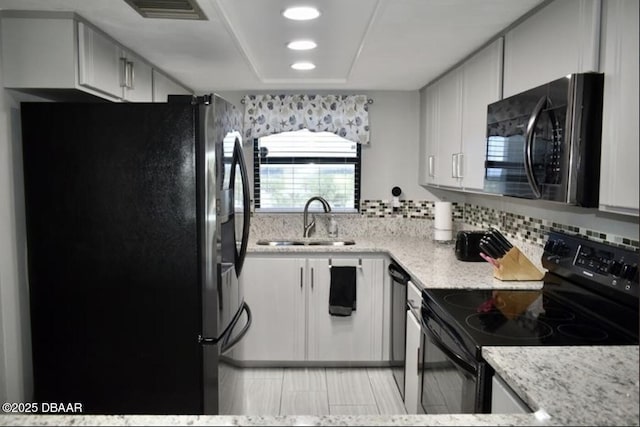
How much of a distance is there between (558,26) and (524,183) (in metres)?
0.59

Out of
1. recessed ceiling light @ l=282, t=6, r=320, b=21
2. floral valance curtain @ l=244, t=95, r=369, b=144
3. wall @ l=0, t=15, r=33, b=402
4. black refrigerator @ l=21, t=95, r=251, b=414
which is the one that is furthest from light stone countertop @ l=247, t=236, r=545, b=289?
wall @ l=0, t=15, r=33, b=402

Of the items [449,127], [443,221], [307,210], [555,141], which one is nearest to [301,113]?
[307,210]

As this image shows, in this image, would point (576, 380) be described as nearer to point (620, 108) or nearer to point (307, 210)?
point (620, 108)

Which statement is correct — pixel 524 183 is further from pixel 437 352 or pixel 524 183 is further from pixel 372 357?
pixel 372 357

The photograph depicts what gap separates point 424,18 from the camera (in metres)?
2.10

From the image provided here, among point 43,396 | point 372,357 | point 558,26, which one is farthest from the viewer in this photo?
point 372,357

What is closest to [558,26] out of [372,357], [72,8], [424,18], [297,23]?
[424,18]

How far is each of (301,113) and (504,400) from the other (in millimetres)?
3008

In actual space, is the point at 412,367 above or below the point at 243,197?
below

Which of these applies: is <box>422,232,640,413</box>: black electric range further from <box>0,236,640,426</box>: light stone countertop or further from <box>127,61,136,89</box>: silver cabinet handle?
<box>127,61,136,89</box>: silver cabinet handle

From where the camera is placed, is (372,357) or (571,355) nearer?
(571,355)

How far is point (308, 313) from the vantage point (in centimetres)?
349

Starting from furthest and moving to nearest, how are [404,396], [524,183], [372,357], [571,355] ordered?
[372,357] → [404,396] → [524,183] → [571,355]

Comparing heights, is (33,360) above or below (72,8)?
below
